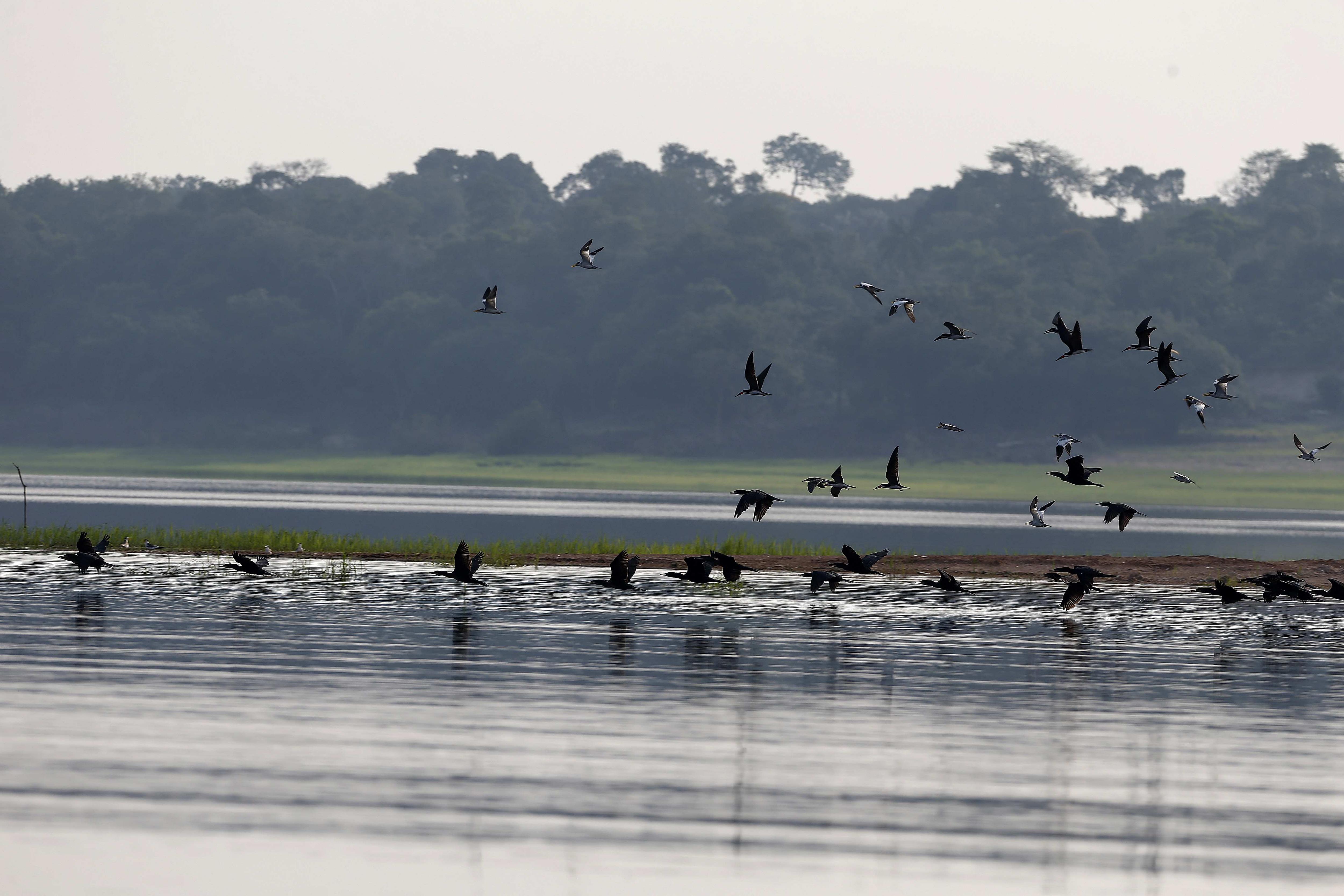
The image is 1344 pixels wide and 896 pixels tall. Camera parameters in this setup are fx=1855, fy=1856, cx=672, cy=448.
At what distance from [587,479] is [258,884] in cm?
12885

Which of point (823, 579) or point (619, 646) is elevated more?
point (823, 579)

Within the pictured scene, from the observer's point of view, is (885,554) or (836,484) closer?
(836,484)

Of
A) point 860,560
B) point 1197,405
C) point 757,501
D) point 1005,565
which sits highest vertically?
point 1197,405

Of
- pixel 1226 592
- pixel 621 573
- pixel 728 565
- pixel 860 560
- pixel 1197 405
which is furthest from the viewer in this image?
pixel 1226 592

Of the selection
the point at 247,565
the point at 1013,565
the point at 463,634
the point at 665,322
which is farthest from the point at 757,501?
the point at 665,322

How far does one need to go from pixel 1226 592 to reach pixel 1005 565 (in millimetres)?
12918

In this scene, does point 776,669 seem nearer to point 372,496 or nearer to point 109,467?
point 372,496

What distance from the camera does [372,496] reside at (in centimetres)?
10556

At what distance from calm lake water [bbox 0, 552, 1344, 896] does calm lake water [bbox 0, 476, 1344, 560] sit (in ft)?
90.7

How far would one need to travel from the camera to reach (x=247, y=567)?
3853 cm

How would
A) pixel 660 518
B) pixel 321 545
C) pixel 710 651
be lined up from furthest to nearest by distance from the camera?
pixel 660 518 < pixel 321 545 < pixel 710 651

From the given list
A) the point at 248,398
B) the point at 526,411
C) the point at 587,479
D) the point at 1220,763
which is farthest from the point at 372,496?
the point at 1220,763

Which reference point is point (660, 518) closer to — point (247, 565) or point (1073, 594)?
point (247, 565)

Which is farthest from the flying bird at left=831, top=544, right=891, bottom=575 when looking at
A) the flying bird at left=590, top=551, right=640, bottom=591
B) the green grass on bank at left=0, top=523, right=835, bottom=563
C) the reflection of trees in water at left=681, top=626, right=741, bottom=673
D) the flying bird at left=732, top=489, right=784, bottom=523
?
the green grass on bank at left=0, top=523, right=835, bottom=563
